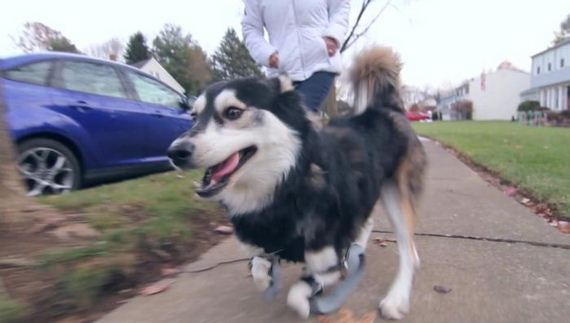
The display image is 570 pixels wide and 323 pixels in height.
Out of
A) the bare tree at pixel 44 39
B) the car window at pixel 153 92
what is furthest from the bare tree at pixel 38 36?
the car window at pixel 153 92

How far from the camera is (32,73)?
500cm

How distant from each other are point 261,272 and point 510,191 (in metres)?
4.51

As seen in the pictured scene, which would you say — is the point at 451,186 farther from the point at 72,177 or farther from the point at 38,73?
the point at 38,73

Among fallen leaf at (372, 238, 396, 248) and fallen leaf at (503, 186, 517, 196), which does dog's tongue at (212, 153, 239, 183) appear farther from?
fallen leaf at (503, 186, 517, 196)

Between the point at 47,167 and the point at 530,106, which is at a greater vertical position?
the point at 47,167

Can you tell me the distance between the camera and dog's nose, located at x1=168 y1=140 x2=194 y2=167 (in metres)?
2.20

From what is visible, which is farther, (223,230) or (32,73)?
(32,73)

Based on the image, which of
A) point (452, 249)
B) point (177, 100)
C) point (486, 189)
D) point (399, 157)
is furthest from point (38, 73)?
point (486, 189)

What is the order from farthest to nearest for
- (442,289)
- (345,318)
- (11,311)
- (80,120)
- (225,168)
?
(80,120), (442,289), (345,318), (225,168), (11,311)

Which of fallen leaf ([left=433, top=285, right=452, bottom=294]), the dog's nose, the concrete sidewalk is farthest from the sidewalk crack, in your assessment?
the dog's nose

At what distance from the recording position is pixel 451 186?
243 inches

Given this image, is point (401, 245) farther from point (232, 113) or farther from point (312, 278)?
point (232, 113)

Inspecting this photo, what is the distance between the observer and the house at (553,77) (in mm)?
49281

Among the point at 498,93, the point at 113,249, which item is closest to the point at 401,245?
the point at 113,249
